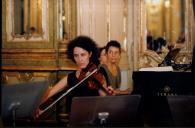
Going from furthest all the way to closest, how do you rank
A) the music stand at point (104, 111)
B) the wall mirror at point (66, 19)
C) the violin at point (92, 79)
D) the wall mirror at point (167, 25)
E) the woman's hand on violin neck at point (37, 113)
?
1. the wall mirror at point (66, 19)
2. the wall mirror at point (167, 25)
3. the violin at point (92, 79)
4. the woman's hand on violin neck at point (37, 113)
5. the music stand at point (104, 111)

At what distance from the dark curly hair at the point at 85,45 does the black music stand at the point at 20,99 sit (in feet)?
5.63

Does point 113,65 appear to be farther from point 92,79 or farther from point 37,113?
point 37,113

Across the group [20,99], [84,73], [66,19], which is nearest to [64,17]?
[66,19]

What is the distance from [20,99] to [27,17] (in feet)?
7.11

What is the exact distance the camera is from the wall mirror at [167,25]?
13.3 feet

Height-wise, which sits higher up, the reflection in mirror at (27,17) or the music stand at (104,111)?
the reflection in mirror at (27,17)

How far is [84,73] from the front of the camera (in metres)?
4.00

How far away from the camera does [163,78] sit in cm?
338

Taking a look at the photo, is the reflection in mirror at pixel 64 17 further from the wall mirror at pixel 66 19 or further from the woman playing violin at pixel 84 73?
the woman playing violin at pixel 84 73

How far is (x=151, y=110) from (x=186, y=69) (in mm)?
546

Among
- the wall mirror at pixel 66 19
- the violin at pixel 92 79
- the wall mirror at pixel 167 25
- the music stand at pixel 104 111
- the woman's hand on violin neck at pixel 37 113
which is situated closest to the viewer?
the music stand at pixel 104 111

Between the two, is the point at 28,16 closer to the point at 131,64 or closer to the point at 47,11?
the point at 47,11

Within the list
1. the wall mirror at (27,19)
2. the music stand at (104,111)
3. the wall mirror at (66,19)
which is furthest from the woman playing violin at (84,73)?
the music stand at (104,111)

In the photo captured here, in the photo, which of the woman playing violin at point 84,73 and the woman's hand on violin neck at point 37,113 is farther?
the woman playing violin at point 84,73
